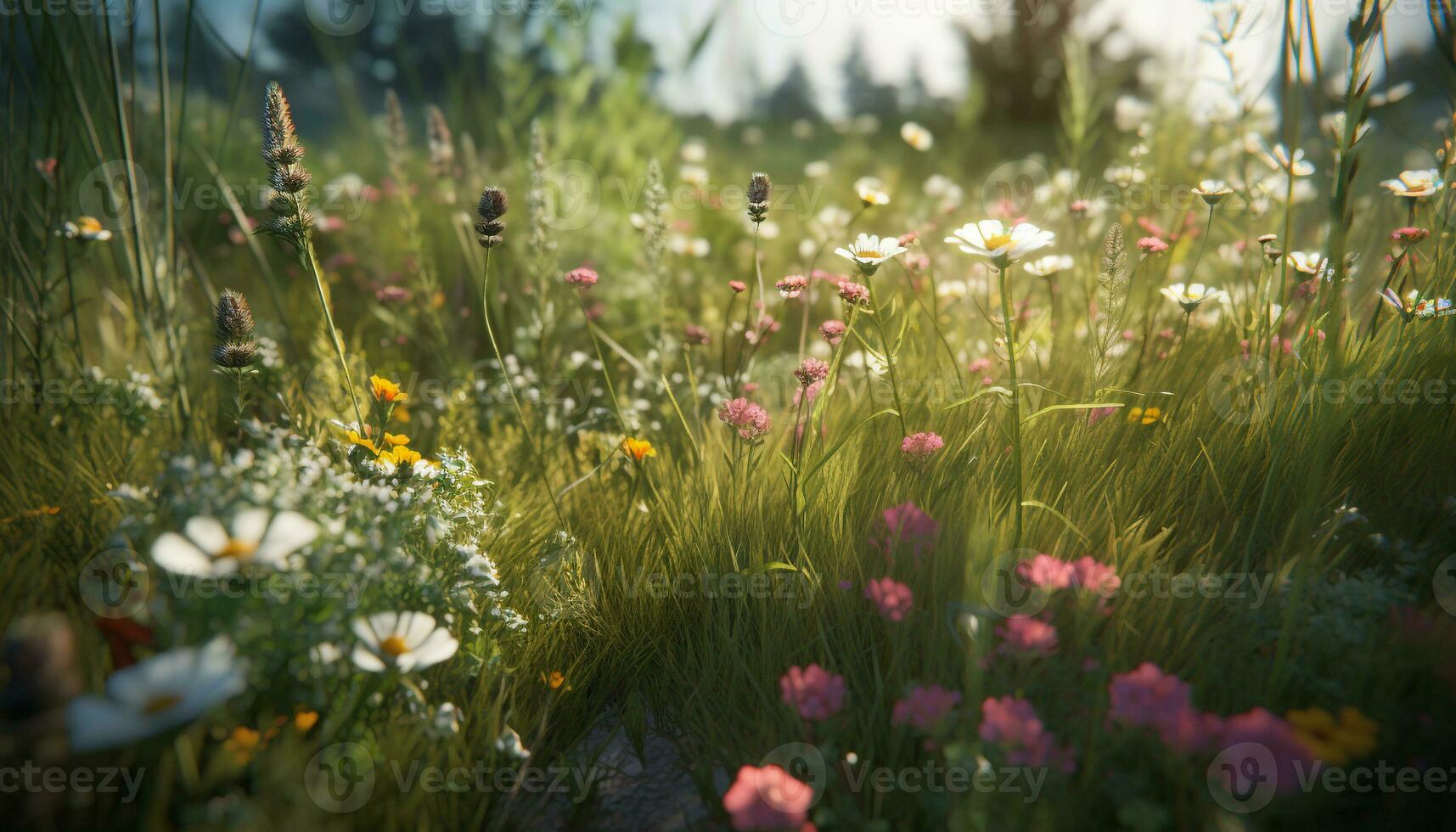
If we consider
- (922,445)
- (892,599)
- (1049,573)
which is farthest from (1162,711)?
(922,445)

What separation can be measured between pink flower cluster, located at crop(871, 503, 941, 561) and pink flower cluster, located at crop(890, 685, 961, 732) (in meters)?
0.36

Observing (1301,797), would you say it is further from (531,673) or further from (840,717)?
(531,673)

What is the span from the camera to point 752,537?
195 centimetres

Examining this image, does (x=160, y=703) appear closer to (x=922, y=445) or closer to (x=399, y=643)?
(x=399, y=643)

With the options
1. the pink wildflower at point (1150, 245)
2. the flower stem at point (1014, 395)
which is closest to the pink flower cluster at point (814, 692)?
the flower stem at point (1014, 395)

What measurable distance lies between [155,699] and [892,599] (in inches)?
47.9

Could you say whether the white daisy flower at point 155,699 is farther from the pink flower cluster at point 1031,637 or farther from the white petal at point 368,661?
the pink flower cluster at point 1031,637

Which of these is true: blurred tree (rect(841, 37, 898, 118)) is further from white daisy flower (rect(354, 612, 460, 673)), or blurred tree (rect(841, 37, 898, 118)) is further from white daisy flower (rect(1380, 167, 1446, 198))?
white daisy flower (rect(354, 612, 460, 673))

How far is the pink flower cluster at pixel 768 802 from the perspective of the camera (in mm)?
1237

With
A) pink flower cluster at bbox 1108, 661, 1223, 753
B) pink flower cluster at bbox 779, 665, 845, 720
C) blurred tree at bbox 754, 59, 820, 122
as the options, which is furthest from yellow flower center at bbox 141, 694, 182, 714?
blurred tree at bbox 754, 59, 820, 122

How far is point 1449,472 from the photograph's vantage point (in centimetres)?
188

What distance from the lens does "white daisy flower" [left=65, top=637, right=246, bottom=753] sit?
1.00m

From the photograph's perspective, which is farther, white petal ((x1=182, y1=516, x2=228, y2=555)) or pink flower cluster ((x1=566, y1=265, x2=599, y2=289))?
pink flower cluster ((x1=566, y1=265, x2=599, y2=289))

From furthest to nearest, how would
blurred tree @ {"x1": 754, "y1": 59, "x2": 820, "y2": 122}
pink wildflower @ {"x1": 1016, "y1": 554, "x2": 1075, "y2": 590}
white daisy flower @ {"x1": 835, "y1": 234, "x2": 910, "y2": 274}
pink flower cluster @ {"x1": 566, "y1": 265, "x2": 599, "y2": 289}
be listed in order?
blurred tree @ {"x1": 754, "y1": 59, "x2": 820, "y2": 122}
pink flower cluster @ {"x1": 566, "y1": 265, "x2": 599, "y2": 289}
white daisy flower @ {"x1": 835, "y1": 234, "x2": 910, "y2": 274}
pink wildflower @ {"x1": 1016, "y1": 554, "x2": 1075, "y2": 590}
